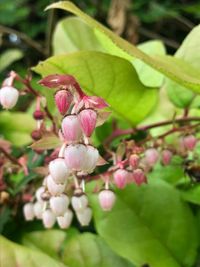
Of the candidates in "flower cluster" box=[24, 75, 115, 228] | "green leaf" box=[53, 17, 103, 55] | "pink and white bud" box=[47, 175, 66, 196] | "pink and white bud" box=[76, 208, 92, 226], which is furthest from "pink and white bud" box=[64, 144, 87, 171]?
"green leaf" box=[53, 17, 103, 55]

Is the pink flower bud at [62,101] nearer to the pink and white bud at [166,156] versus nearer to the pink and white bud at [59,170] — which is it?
the pink and white bud at [59,170]

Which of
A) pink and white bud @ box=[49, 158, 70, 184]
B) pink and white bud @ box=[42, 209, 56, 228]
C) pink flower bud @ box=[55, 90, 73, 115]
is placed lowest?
pink and white bud @ box=[42, 209, 56, 228]

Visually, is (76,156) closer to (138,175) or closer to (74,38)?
(138,175)

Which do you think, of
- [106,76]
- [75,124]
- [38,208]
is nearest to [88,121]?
[75,124]

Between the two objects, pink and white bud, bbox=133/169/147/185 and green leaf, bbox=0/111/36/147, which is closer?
pink and white bud, bbox=133/169/147/185

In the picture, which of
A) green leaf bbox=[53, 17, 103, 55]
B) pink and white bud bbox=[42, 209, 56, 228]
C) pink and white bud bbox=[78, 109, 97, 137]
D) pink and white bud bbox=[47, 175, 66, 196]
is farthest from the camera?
green leaf bbox=[53, 17, 103, 55]

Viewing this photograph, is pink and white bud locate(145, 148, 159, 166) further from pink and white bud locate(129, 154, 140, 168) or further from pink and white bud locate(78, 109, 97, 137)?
pink and white bud locate(78, 109, 97, 137)

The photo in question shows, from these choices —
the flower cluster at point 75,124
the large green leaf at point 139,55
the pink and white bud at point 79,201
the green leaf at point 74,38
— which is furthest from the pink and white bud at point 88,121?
the green leaf at point 74,38

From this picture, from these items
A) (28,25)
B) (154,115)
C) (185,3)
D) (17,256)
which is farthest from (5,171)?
(185,3)
